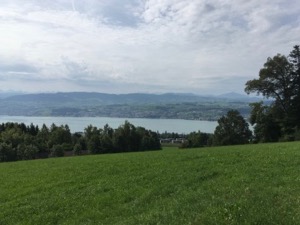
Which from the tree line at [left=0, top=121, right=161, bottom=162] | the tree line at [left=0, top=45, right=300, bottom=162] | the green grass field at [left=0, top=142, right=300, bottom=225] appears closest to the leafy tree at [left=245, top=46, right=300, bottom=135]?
the tree line at [left=0, top=45, right=300, bottom=162]

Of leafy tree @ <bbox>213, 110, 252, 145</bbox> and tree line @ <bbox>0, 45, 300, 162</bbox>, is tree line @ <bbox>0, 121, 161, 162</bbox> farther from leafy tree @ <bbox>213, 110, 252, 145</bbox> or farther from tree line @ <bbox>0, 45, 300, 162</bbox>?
leafy tree @ <bbox>213, 110, 252, 145</bbox>

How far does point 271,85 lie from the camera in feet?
206

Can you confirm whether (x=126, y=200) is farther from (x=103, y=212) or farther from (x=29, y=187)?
(x=29, y=187)

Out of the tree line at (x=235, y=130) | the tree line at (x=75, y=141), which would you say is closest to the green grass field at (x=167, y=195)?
the tree line at (x=235, y=130)

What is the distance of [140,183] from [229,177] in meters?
3.39

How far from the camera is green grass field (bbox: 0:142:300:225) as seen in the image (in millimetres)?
9688

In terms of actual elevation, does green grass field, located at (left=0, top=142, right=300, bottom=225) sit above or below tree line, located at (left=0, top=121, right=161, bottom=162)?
above

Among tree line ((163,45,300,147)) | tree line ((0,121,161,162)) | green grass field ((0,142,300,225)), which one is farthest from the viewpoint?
tree line ((0,121,161,162))

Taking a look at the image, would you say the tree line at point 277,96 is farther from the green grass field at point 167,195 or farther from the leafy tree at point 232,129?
the green grass field at point 167,195

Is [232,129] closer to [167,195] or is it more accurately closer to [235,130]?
[235,130]

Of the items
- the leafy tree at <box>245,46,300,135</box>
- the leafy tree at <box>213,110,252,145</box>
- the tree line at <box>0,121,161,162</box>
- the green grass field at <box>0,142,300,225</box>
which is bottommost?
the tree line at <box>0,121,161,162</box>

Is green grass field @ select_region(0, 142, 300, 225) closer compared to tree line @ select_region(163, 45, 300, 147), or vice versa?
green grass field @ select_region(0, 142, 300, 225)

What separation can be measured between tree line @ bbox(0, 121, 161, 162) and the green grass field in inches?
2882

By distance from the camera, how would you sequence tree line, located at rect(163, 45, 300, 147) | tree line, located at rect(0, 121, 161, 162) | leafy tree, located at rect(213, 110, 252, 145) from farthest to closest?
1. tree line, located at rect(0, 121, 161, 162)
2. leafy tree, located at rect(213, 110, 252, 145)
3. tree line, located at rect(163, 45, 300, 147)
